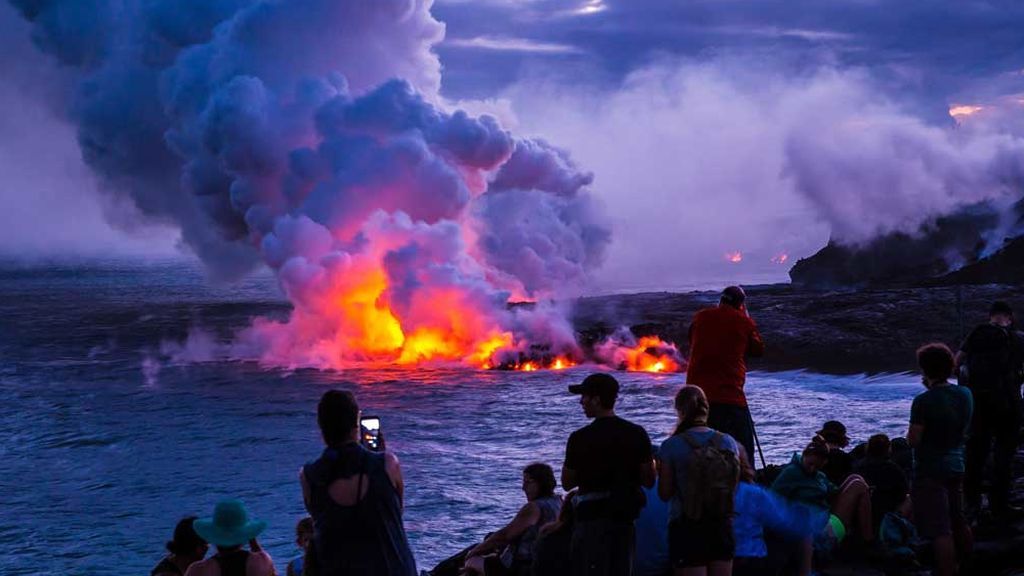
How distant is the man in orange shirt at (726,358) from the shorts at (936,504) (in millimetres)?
1445

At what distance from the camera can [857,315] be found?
152ft

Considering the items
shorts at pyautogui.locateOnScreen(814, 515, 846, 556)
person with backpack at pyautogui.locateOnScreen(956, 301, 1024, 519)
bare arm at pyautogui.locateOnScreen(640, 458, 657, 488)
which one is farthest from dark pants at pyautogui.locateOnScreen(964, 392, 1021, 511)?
bare arm at pyautogui.locateOnScreen(640, 458, 657, 488)

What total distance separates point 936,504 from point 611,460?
3.53 metres

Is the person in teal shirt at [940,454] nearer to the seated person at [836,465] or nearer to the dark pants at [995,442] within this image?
the seated person at [836,465]

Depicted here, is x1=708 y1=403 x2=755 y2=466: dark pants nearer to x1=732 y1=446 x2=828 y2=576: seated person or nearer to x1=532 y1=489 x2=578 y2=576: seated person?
x1=732 y1=446 x2=828 y2=576: seated person

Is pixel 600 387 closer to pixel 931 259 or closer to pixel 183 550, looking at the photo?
pixel 183 550

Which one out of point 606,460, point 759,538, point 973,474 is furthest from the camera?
point 973,474

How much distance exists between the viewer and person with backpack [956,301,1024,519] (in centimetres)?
987

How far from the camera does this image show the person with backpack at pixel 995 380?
9.87 meters

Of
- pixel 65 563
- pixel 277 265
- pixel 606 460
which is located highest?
pixel 277 265

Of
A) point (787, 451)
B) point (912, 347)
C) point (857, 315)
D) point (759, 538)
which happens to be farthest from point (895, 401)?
point (759, 538)

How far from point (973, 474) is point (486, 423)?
22033mm

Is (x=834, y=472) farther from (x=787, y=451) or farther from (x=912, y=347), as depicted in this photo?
(x=912, y=347)

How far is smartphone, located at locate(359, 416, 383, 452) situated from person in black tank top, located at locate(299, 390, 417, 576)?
1.08 meters
